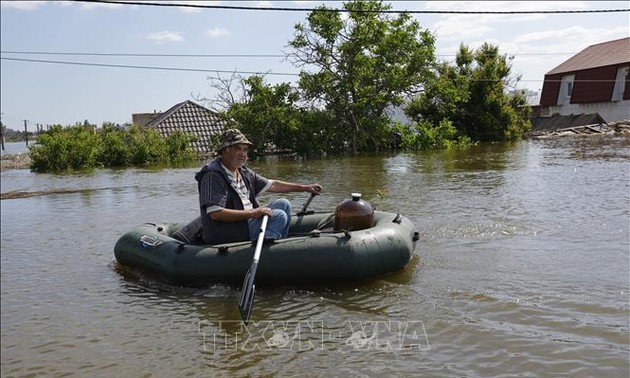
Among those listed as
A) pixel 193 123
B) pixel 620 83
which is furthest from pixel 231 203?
pixel 620 83

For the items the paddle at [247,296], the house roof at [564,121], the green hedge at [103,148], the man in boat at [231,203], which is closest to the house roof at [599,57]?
the house roof at [564,121]

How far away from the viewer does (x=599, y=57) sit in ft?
111

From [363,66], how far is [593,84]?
661 inches

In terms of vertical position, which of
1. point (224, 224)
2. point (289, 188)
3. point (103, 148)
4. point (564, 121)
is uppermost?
point (564, 121)

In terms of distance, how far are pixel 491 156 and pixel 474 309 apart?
1514cm

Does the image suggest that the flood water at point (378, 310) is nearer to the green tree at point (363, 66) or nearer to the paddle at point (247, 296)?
the paddle at point (247, 296)

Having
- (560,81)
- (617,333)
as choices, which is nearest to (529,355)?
(617,333)

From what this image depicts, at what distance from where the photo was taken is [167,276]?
5.84 metres

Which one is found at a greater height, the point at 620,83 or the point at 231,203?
the point at 620,83

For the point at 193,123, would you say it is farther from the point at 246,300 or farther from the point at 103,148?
the point at 246,300

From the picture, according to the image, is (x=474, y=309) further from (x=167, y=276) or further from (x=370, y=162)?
(x=370, y=162)

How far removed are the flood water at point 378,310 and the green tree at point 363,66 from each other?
559 inches

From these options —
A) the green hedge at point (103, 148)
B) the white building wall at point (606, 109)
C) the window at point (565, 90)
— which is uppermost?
the window at point (565, 90)

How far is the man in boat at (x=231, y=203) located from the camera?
18.7ft
